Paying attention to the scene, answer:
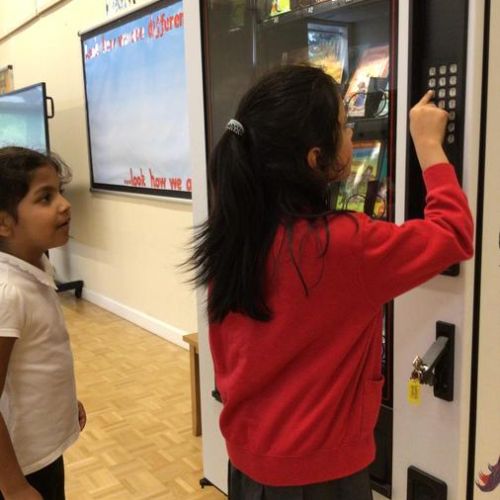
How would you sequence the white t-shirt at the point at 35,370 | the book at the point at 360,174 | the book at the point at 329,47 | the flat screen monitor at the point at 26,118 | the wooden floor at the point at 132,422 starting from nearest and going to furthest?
the white t-shirt at the point at 35,370
the book at the point at 360,174
the book at the point at 329,47
the wooden floor at the point at 132,422
the flat screen monitor at the point at 26,118

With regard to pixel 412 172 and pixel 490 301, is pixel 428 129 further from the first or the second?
pixel 490 301

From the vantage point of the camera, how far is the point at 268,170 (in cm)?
90

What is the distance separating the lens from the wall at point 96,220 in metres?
3.51

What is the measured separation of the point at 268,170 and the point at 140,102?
2810 millimetres

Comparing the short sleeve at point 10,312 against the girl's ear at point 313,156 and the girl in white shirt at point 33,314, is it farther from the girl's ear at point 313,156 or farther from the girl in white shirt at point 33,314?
the girl's ear at point 313,156

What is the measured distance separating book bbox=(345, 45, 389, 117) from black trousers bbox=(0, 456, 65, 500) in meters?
1.01

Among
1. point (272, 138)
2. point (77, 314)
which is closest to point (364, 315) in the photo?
point (272, 138)

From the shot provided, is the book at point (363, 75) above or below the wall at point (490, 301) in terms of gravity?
above

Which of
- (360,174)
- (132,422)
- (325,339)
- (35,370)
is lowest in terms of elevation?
(132,422)

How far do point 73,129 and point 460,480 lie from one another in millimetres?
3959

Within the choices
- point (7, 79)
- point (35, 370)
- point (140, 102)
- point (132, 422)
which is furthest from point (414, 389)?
point (7, 79)

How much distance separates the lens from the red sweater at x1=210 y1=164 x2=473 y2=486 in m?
0.86

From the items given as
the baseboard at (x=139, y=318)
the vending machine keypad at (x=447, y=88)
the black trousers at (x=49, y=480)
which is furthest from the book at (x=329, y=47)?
the baseboard at (x=139, y=318)

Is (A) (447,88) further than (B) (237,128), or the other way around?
(A) (447,88)
